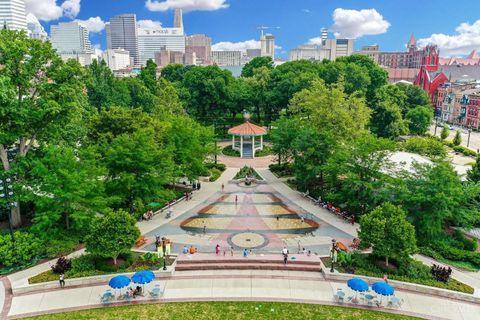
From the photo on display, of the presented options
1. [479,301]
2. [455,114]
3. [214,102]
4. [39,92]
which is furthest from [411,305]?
[455,114]

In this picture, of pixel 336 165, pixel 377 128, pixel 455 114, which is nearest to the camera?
pixel 336 165

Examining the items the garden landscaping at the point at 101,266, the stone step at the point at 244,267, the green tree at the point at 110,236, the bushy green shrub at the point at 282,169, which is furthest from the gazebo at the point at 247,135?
the green tree at the point at 110,236

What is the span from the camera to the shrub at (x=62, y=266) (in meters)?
25.0

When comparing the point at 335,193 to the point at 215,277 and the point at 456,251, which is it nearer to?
the point at 456,251

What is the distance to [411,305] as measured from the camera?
2222cm

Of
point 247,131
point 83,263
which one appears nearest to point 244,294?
point 83,263

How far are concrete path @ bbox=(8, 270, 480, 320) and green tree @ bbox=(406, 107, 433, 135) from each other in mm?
59206

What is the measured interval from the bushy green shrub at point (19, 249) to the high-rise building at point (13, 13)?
7081 inches

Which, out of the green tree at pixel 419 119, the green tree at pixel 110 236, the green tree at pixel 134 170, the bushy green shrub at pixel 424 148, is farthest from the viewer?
the green tree at pixel 419 119

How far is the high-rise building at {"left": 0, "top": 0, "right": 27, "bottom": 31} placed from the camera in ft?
568

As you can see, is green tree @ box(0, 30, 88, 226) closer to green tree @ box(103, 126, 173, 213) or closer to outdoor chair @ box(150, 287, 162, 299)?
green tree @ box(103, 126, 173, 213)

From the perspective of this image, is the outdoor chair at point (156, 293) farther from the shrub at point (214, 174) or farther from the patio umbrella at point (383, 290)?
the shrub at point (214, 174)

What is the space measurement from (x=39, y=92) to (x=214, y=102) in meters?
45.8

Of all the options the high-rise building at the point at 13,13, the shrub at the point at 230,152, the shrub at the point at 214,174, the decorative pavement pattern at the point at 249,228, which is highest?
the high-rise building at the point at 13,13
